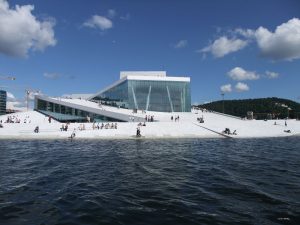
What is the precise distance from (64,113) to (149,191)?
54120 mm

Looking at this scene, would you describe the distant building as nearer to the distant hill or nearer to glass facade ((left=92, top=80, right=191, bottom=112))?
glass facade ((left=92, top=80, right=191, bottom=112))

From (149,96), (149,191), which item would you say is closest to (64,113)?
(149,96)

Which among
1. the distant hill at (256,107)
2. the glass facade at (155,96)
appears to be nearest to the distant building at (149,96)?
the glass facade at (155,96)

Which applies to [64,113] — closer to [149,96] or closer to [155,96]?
[149,96]

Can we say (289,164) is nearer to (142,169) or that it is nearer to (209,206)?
(142,169)

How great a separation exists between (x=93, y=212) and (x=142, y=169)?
765cm

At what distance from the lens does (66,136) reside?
40.5 m

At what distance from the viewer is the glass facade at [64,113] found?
57319 mm

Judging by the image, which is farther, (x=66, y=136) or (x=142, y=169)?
(x=66, y=136)

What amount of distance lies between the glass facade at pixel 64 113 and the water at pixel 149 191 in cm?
3597

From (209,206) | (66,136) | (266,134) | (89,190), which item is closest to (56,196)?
(89,190)

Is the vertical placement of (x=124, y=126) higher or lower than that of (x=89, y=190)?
higher

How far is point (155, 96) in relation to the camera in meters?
71.6

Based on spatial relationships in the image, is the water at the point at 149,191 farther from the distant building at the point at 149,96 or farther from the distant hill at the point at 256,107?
the distant hill at the point at 256,107
